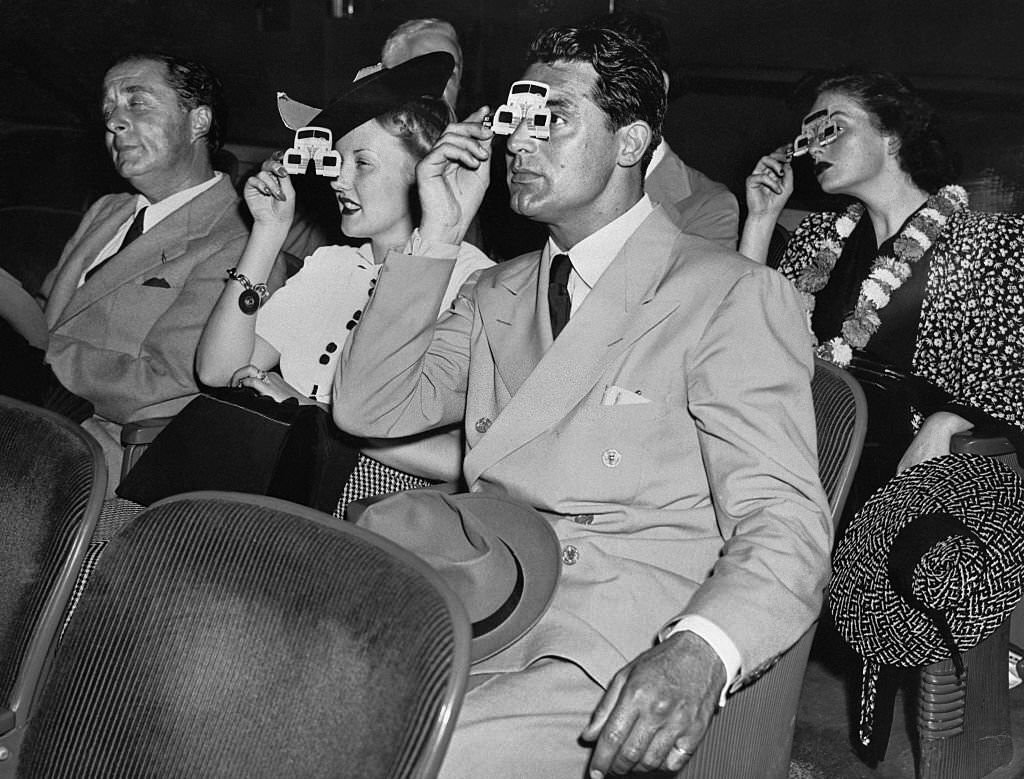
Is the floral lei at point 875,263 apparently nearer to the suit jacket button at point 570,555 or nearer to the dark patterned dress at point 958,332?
the dark patterned dress at point 958,332

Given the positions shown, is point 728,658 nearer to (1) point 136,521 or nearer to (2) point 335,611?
(2) point 335,611

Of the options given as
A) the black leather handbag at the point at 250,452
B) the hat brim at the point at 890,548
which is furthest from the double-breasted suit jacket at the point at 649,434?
the hat brim at the point at 890,548

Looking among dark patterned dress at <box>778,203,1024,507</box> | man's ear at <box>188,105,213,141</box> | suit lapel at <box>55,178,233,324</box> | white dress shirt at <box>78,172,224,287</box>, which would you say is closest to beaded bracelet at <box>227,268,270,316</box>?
suit lapel at <box>55,178,233,324</box>

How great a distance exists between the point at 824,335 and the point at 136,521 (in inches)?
75.4

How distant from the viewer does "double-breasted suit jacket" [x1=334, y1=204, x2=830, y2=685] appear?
4.46 feet

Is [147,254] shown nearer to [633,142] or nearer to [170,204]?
[170,204]

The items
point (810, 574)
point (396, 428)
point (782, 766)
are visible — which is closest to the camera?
point (810, 574)

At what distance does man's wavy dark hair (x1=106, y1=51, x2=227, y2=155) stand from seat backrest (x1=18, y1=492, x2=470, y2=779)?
6.82 feet

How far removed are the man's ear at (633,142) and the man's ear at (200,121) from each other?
155cm

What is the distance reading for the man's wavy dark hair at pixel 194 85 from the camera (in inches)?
118

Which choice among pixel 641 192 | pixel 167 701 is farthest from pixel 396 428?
pixel 167 701

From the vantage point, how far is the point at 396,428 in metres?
1.86

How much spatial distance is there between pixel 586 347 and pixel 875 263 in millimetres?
1230

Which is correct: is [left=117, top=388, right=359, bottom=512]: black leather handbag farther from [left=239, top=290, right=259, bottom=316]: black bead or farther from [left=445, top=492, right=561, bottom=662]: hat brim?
[left=445, top=492, right=561, bottom=662]: hat brim
